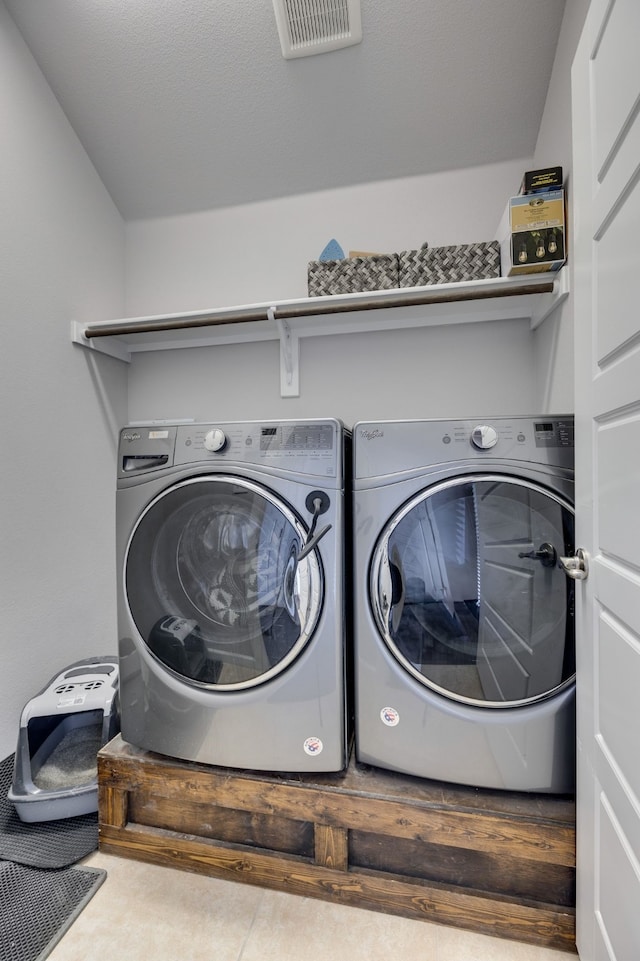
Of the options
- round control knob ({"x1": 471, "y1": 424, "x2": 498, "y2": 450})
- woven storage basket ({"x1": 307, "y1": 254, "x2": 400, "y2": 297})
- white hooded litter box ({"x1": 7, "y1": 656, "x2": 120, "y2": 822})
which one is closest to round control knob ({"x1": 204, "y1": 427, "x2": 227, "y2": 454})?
round control knob ({"x1": 471, "y1": 424, "x2": 498, "y2": 450})

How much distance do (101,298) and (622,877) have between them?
2593 millimetres

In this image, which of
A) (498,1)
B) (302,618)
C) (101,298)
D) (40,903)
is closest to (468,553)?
(302,618)

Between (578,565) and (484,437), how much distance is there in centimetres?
37

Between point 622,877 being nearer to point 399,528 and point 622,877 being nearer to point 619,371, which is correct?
point 399,528

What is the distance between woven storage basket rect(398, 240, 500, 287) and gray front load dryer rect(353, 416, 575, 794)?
0.81 m

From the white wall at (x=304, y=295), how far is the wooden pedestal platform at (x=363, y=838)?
56.6 inches

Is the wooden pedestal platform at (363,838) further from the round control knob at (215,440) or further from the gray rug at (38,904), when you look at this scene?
the round control knob at (215,440)

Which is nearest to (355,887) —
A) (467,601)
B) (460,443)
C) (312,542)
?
(467,601)

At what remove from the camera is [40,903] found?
1094 millimetres

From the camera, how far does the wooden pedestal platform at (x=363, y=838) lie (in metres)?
1.02

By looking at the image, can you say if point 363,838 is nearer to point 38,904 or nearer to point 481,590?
point 481,590

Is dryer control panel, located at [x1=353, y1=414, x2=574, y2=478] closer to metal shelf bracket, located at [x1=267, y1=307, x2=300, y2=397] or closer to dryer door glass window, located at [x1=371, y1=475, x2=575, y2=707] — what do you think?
dryer door glass window, located at [x1=371, y1=475, x2=575, y2=707]

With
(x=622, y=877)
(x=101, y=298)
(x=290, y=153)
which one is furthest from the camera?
(x=101, y=298)

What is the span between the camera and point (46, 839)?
128 cm
